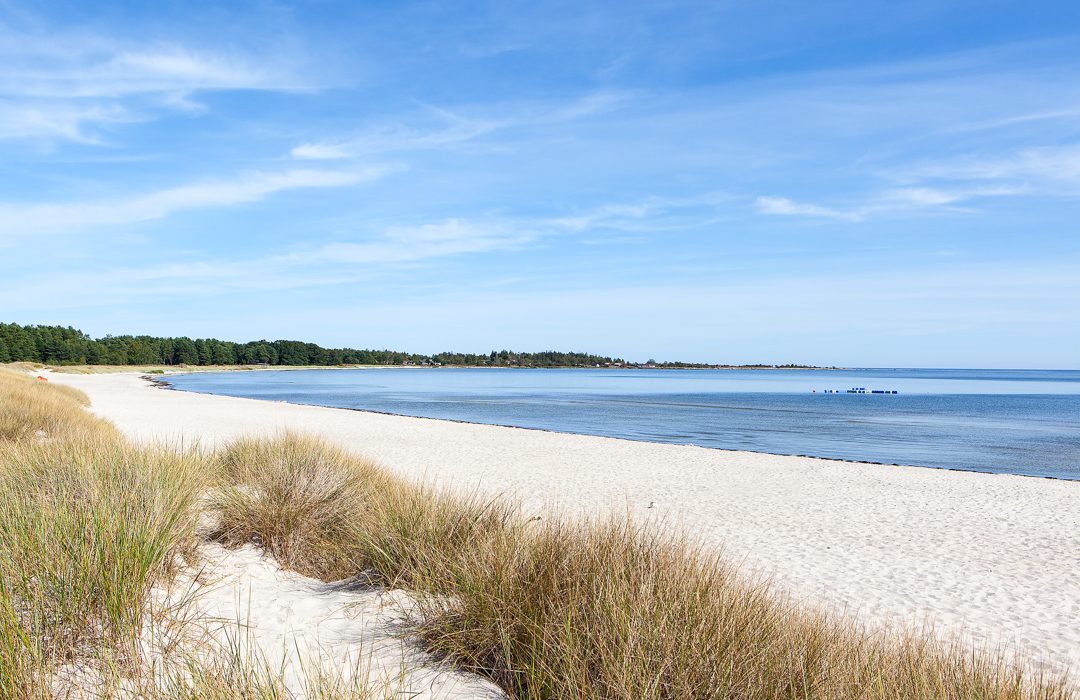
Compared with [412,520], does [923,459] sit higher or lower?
lower

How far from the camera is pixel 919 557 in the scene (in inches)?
368

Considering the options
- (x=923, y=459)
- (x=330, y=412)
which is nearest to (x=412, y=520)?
(x=923, y=459)

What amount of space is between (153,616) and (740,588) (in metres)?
3.32

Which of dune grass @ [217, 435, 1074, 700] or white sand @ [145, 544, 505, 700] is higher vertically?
dune grass @ [217, 435, 1074, 700]

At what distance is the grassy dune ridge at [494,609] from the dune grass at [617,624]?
0.01m

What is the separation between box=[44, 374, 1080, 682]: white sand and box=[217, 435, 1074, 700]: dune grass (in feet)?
4.94

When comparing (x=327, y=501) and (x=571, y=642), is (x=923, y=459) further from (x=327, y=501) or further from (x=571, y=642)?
(x=571, y=642)

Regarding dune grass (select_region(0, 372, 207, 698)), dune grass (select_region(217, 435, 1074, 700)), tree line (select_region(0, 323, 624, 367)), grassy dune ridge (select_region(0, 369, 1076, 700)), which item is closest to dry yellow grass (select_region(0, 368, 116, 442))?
dune grass (select_region(0, 372, 207, 698))

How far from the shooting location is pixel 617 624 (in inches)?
133

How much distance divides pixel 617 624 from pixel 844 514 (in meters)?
10.4

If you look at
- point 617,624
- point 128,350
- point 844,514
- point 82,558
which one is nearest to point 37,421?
point 82,558

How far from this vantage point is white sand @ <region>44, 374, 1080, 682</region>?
7.14m

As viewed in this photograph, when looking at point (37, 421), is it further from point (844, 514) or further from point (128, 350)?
point (128, 350)

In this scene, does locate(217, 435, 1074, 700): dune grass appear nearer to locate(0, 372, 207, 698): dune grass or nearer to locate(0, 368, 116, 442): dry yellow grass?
locate(0, 372, 207, 698): dune grass
